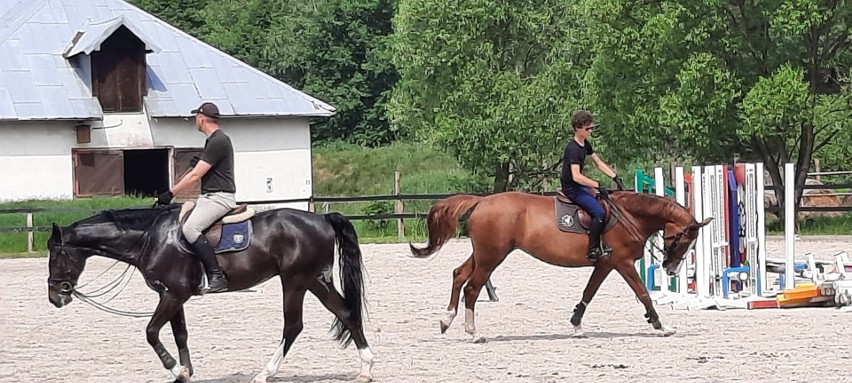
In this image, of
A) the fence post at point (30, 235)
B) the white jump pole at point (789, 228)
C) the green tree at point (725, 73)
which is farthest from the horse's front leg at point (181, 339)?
the green tree at point (725, 73)

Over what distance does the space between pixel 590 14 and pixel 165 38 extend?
1251 cm

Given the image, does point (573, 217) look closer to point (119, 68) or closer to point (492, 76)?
point (492, 76)

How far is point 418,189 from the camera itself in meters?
36.2

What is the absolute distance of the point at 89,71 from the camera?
32.6 m

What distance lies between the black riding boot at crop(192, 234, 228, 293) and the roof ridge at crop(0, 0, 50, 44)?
2593cm

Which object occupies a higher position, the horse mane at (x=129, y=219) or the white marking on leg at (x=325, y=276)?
the horse mane at (x=129, y=219)

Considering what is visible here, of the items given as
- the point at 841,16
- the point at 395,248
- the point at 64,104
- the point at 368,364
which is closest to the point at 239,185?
the point at 64,104

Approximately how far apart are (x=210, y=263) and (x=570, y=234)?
3936mm

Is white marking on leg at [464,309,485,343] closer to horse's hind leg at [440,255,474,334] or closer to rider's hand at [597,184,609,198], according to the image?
horse's hind leg at [440,255,474,334]

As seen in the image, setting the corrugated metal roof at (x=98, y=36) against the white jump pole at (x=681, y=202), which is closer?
the white jump pole at (x=681, y=202)

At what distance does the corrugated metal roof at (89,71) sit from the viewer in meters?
31.6

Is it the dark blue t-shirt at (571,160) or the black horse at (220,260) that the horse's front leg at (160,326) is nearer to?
the black horse at (220,260)

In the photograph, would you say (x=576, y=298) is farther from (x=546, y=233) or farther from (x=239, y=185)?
(x=239, y=185)

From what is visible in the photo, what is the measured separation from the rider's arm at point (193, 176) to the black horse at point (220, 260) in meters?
0.47
